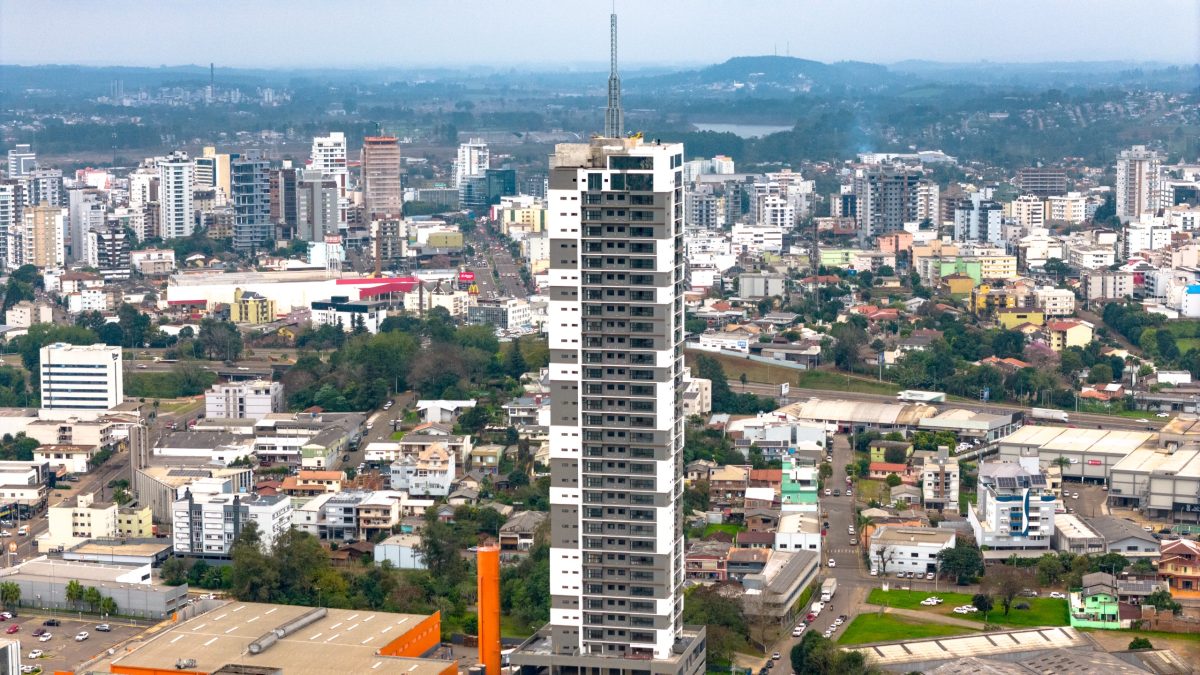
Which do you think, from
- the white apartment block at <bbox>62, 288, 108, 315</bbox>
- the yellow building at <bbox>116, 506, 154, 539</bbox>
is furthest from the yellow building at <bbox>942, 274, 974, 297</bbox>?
the yellow building at <bbox>116, 506, 154, 539</bbox>

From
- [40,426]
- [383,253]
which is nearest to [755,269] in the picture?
[383,253]

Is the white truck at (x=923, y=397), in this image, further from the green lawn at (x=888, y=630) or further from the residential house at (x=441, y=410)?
the green lawn at (x=888, y=630)

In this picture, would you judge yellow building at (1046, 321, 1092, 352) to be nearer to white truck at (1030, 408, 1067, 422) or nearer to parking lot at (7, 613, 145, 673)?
white truck at (1030, 408, 1067, 422)

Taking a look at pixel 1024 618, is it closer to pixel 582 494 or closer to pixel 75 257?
pixel 582 494

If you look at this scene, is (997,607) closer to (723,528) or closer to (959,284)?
(723,528)

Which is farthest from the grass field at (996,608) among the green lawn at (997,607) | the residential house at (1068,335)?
the residential house at (1068,335)
